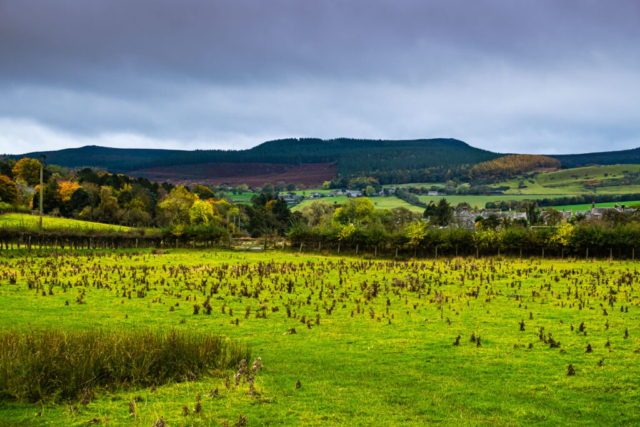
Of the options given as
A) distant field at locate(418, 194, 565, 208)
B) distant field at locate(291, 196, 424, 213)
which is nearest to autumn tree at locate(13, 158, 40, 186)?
distant field at locate(291, 196, 424, 213)

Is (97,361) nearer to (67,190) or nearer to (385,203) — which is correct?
(67,190)

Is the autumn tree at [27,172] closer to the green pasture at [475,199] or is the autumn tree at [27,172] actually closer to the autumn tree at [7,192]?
the autumn tree at [7,192]

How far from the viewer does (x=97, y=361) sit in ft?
34.3

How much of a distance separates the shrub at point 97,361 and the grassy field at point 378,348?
1.51 feet

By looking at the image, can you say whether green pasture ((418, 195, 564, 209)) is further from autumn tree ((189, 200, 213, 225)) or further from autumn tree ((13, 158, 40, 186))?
autumn tree ((13, 158, 40, 186))

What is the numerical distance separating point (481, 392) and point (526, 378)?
59.1 inches

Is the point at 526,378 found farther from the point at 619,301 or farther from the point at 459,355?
the point at 619,301

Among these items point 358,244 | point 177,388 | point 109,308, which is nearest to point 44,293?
point 109,308

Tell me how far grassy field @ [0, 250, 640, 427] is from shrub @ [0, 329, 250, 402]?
18.1 inches

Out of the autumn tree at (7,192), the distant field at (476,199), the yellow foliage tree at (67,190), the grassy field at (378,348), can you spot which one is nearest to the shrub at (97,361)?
the grassy field at (378,348)

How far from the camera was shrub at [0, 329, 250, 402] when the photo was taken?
31.4 ft

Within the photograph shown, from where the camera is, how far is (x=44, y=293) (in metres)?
21.7

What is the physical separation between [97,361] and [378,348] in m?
7.21

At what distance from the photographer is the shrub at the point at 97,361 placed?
957cm
